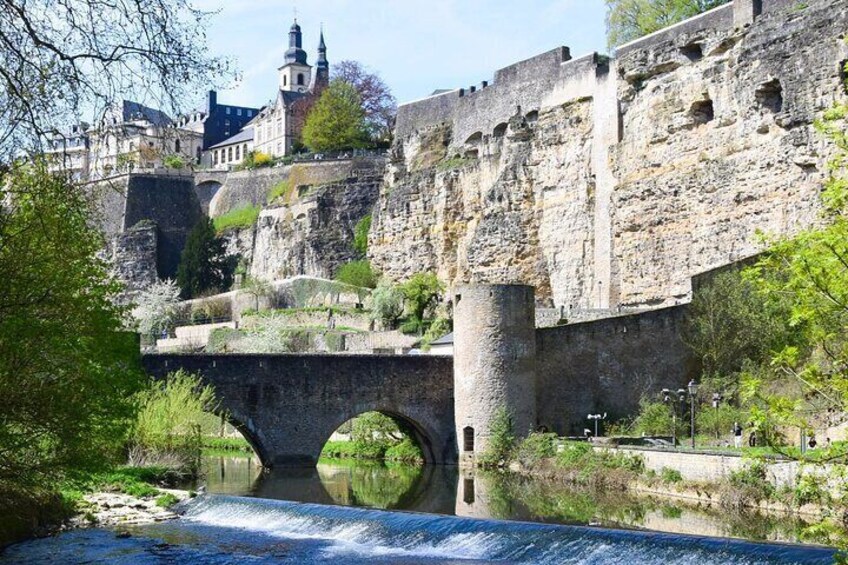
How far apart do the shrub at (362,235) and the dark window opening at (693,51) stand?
22281mm

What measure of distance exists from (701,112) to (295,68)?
55.5m

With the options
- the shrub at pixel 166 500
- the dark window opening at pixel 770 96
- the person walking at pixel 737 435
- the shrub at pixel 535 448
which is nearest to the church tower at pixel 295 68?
the dark window opening at pixel 770 96

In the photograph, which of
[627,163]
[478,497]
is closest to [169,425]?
[478,497]

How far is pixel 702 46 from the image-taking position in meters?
40.7

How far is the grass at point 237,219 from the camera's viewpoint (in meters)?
67.1

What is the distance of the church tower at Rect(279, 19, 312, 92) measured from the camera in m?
92.6

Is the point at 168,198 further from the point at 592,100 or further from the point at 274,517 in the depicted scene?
the point at 274,517

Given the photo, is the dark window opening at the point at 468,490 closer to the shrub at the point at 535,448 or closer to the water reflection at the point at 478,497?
the water reflection at the point at 478,497

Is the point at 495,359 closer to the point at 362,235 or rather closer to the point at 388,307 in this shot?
the point at 388,307

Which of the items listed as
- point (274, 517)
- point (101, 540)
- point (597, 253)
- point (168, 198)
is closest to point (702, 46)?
point (597, 253)

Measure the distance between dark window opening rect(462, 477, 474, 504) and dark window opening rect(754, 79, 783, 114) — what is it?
14.8 metres

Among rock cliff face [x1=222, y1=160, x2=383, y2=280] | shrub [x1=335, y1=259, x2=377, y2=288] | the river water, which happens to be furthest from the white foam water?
rock cliff face [x1=222, y1=160, x2=383, y2=280]

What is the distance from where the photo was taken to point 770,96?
1491 inches

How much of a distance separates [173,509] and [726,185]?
855 inches
